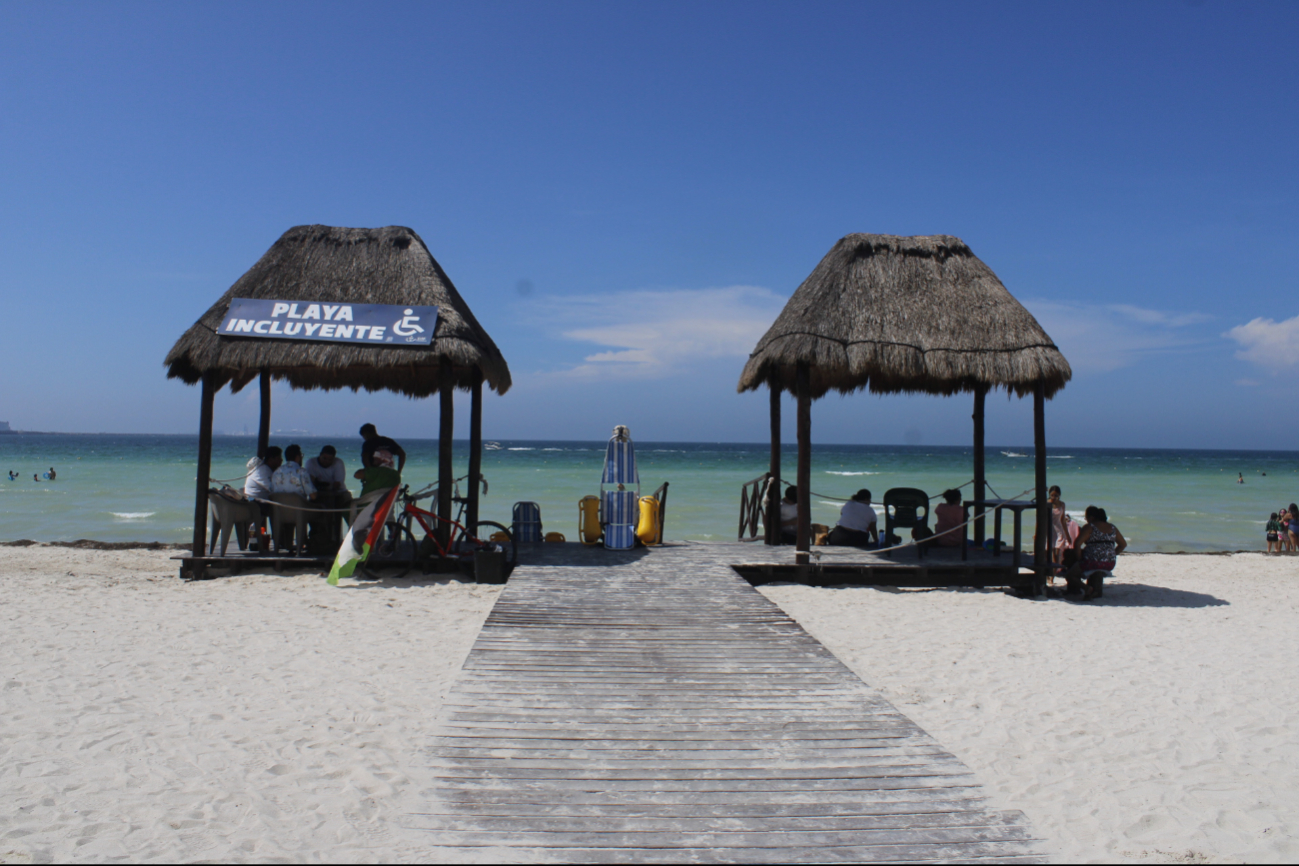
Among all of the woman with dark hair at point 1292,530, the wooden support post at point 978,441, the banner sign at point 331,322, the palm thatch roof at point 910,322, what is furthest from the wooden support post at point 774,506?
the woman with dark hair at point 1292,530

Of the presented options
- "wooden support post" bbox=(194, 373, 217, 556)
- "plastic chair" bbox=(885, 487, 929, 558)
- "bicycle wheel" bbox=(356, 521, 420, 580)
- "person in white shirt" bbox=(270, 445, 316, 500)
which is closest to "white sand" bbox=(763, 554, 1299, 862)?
"plastic chair" bbox=(885, 487, 929, 558)

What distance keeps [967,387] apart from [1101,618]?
12.2ft

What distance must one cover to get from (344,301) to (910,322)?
6.37 meters

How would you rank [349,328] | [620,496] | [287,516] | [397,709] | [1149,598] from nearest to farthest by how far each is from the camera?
[397,709]
[349,328]
[287,516]
[1149,598]
[620,496]

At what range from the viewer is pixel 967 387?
33.9 feet

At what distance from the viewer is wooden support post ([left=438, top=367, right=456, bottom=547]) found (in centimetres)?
844

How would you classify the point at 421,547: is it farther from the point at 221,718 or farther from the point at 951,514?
the point at 951,514

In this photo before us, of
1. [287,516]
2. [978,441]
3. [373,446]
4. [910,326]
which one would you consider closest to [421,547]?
[373,446]

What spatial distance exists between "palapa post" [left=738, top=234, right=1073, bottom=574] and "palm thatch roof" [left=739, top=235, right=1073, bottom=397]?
0.01m

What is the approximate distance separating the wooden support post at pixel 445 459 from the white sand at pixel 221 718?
2.87 ft

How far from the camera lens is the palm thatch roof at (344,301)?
8141mm

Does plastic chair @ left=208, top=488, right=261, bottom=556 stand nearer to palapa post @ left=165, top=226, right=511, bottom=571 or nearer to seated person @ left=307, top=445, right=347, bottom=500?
palapa post @ left=165, top=226, right=511, bottom=571

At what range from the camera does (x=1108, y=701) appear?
16.0 feet

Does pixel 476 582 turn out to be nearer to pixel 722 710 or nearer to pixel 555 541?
A: pixel 555 541
